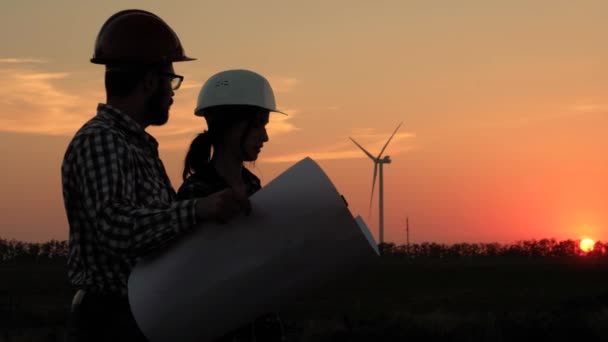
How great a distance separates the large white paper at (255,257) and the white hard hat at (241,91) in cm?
165

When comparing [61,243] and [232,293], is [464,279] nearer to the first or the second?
[61,243]

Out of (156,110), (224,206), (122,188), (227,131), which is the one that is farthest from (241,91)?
(224,206)

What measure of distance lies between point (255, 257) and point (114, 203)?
458 mm

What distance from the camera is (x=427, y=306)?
63.4 metres

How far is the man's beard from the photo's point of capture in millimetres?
3779

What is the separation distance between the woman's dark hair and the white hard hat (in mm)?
36

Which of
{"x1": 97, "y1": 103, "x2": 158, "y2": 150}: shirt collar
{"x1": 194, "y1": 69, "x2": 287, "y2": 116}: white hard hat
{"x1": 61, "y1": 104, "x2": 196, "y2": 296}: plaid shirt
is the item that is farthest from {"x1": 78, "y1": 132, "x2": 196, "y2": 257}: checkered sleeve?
{"x1": 194, "y1": 69, "x2": 287, "y2": 116}: white hard hat

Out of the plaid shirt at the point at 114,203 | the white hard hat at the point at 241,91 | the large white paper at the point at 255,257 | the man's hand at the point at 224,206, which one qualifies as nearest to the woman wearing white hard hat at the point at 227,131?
the white hard hat at the point at 241,91

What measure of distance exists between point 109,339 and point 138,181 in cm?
53

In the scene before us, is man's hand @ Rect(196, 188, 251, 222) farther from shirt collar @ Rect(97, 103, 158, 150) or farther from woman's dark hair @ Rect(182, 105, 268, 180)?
woman's dark hair @ Rect(182, 105, 268, 180)

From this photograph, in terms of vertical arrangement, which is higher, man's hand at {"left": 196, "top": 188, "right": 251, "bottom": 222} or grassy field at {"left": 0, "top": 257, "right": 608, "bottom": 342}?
man's hand at {"left": 196, "top": 188, "right": 251, "bottom": 222}

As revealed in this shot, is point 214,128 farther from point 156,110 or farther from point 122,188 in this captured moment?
point 122,188

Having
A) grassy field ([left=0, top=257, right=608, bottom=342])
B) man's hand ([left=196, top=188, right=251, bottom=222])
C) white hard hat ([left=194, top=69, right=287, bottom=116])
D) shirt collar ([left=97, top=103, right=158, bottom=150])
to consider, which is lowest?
grassy field ([left=0, top=257, right=608, bottom=342])

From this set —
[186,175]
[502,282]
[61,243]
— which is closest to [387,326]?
[186,175]
